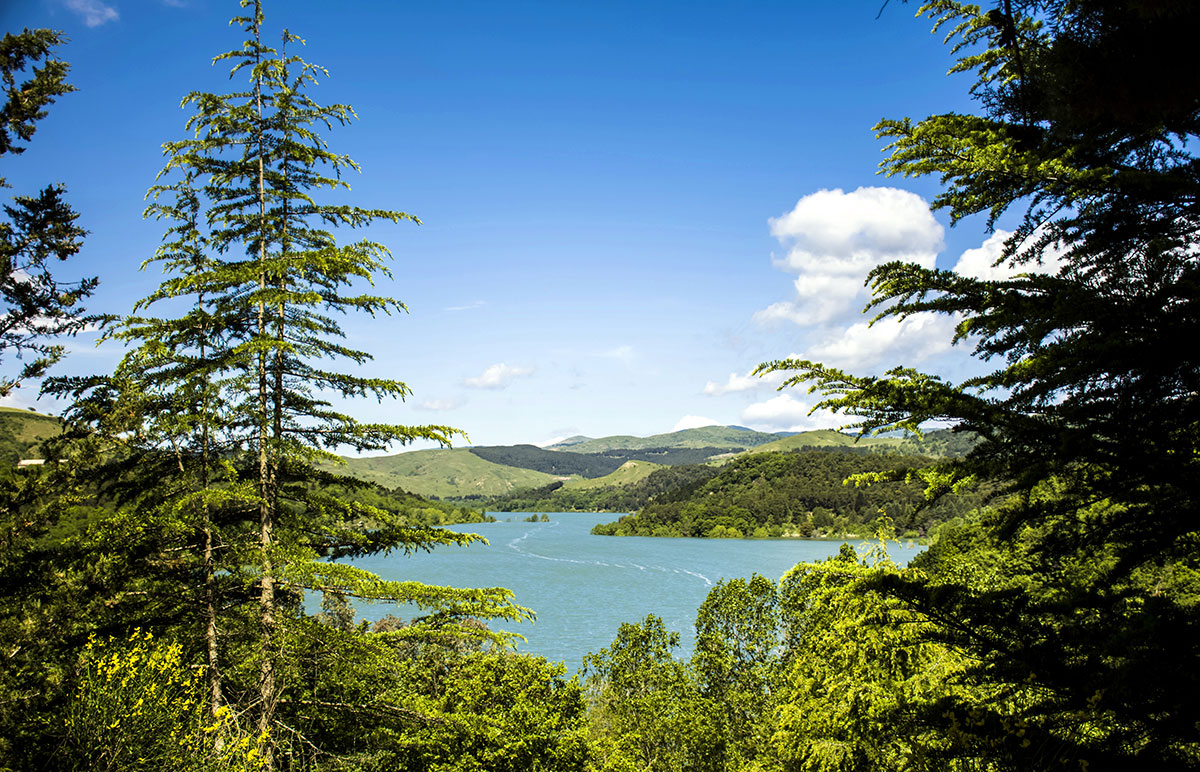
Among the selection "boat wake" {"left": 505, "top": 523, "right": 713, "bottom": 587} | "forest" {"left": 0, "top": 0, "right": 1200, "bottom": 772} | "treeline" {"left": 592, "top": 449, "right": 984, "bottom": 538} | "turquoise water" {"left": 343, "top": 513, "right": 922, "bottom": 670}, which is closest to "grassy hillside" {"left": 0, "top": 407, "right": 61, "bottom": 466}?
"turquoise water" {"left": 343, "top": 513, "right": 922, "bottom": 670}

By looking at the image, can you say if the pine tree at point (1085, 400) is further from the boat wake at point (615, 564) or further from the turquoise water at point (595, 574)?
the boat wake at point (615, 564)

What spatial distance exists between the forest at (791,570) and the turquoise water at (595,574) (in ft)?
52.7

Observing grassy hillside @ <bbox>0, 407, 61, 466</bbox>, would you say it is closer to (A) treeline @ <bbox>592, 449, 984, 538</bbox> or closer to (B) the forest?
(B) the forest

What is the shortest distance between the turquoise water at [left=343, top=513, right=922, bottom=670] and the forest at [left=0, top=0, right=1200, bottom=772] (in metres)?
16.1

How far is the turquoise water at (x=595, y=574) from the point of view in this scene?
4941cm

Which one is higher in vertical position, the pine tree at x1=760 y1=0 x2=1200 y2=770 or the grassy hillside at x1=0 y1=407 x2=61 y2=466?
the grassy hillside at x1=0 y1=407 x2=61 y2=466

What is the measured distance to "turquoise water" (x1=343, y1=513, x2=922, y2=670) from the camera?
49406 mm

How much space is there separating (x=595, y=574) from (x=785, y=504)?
75.3 m

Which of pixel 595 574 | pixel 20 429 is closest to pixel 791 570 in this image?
pixel 595 574

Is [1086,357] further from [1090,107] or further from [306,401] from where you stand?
[306,401]

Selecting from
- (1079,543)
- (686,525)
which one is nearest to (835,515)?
(686,525)

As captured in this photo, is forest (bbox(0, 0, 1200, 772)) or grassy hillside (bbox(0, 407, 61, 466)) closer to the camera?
forest (bbox(0, 0, 1200, 772))

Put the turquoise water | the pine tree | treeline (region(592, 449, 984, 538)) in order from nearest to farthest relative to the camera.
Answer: the pine tree, the turquoise water, treeline (region(592, 449, 984, 538))

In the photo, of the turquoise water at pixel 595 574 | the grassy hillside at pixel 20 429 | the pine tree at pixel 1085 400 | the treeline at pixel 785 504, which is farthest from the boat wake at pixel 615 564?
the pine tree at pixel 1085 400
